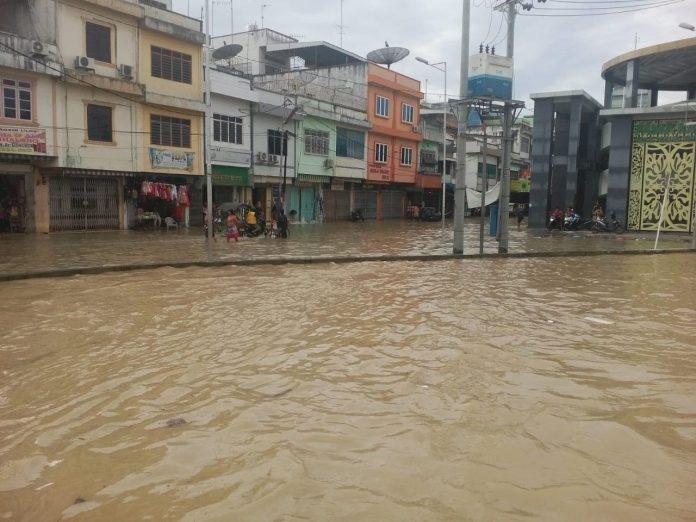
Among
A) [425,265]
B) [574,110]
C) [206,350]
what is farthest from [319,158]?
[206,350]

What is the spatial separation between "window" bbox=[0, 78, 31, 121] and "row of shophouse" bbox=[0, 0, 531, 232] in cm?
4

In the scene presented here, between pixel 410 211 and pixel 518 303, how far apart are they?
39043mm

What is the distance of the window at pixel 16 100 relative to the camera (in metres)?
22.1

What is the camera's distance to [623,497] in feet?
12.4

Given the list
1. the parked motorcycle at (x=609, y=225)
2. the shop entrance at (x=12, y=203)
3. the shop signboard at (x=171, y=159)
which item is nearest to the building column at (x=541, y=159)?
the parked motorcycle at (x=609, y=225)

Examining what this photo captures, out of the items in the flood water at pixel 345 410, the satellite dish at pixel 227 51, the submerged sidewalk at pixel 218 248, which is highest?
the satellite dish at pixel 227 51

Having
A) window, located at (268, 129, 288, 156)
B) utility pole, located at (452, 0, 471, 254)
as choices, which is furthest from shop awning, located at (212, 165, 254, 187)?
utility pole, located at (452, 0, 471, 254)

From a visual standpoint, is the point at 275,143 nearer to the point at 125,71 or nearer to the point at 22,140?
the point at 125,71

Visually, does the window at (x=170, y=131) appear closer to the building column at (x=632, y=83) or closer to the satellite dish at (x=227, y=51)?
the satellite dish at (x=227, y=51)

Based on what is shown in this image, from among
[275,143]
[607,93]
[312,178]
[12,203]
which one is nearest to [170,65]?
[275,143]

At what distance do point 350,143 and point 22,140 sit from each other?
22.7 metres

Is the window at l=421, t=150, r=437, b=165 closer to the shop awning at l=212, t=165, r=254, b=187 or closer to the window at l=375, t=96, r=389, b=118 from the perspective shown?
the window at l=375, t=96, r=389, b=118

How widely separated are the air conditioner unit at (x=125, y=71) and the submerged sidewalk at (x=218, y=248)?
6.78 m

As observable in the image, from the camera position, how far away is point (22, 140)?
73.9 ft
